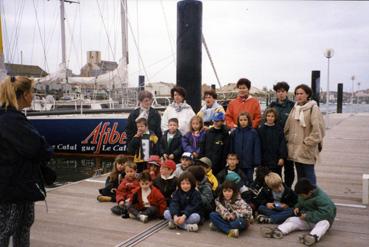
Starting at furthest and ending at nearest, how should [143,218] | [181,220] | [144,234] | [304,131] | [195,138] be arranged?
[195,138]
[304,131]
[143,218]
[181,220]
[144,234]

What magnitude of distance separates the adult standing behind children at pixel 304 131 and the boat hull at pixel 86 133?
26.9 ft

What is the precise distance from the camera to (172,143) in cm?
527

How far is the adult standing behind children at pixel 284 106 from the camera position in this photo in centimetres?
505

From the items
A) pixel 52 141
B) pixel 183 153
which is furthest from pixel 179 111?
pixel 52 141

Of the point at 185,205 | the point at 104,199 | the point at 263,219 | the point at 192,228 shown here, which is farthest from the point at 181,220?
the point at 104,199

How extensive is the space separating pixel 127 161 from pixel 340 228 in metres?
2.77

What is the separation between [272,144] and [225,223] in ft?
4.14

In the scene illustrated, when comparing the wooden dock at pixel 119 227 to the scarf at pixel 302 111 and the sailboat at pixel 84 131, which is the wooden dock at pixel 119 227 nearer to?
the scarf at pixel 302 111

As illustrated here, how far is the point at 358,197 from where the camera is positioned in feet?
18.6

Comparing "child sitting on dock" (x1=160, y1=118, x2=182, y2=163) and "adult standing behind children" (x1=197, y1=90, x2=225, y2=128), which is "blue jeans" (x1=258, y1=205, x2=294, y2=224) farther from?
"adult standing behind children" (x1=197, y1=90, x2=225, y2=128)

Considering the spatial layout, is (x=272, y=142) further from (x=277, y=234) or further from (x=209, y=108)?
(x=277, y=234)

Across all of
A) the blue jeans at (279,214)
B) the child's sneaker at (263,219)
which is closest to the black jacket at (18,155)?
the child's sneaker at (263,219)

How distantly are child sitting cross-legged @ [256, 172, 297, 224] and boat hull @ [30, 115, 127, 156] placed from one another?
8.31m

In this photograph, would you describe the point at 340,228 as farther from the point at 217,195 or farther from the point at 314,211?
the point at 217,195
